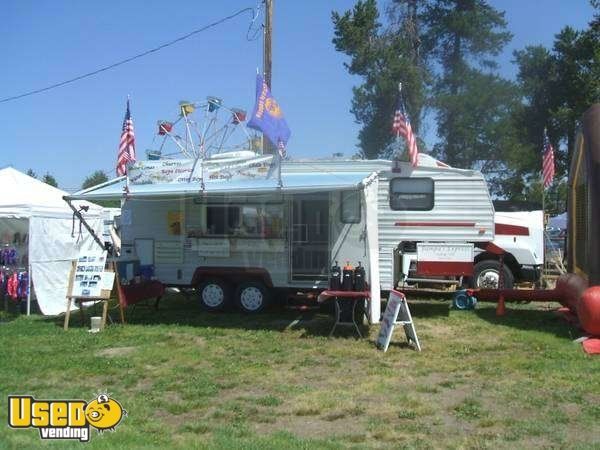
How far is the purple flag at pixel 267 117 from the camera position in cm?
991

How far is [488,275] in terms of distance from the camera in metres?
14.0

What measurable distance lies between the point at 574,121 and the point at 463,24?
21.2ft

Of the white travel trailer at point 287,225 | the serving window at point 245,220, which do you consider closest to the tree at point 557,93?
the white travel trailer at point 287,225

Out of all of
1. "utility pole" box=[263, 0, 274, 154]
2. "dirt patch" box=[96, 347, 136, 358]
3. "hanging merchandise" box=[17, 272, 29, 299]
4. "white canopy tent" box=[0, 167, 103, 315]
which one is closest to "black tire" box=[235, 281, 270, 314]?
"dirt patch" box=[96, 347, 136, 358]

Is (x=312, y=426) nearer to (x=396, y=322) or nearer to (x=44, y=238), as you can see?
(x=396, y=322)

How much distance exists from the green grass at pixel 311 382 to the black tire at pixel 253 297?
379 mm

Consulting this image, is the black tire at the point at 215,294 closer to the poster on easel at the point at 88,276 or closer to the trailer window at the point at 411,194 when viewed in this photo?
the poster on easel at the point at 88,276

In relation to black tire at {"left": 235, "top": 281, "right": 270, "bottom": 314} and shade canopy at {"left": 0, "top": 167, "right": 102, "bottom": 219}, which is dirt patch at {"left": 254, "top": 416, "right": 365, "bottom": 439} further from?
shade canopy at {"left": 0, "top": 167, "right": 102, "bottom": 219}

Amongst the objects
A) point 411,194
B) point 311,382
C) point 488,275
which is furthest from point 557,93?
point 311,382

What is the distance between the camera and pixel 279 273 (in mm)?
11508

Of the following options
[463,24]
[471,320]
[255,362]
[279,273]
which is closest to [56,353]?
[255,362]

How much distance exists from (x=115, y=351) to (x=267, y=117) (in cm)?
394

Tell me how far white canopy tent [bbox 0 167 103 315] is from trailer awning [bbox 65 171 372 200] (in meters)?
1.71

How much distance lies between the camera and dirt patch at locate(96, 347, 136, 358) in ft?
Answer: 28.6
